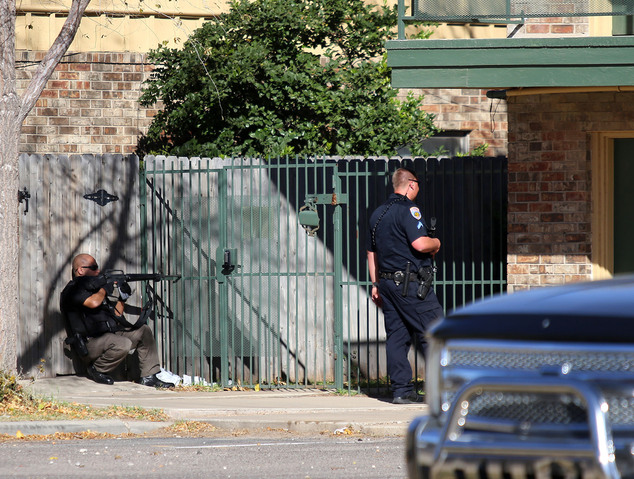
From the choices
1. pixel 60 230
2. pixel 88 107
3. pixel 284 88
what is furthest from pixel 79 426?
pixel 88 107

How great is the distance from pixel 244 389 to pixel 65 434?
8.31ft

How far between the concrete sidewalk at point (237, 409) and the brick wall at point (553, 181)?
68.6 inches

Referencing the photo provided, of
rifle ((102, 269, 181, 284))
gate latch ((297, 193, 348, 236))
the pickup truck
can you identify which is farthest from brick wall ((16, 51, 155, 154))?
the pickup truck

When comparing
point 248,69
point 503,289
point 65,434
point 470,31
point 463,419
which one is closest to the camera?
point 463,419

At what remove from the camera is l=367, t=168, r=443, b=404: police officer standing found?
8414 mm

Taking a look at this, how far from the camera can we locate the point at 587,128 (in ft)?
29.0

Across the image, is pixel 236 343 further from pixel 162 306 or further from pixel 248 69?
pixel 248 69

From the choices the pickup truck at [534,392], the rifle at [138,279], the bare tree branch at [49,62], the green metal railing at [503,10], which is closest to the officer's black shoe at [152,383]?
the rifle at [138,279]

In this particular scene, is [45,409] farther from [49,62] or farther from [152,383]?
[49,62]

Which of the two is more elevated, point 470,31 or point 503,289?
point 470,31

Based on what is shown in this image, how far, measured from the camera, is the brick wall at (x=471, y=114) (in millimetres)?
13492

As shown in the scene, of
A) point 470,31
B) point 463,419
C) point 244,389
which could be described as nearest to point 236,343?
point 244,389

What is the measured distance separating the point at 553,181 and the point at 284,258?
Result: 8.96 feet

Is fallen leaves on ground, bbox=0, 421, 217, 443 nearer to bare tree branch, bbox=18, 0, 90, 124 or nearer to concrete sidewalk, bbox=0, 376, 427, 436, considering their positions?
concrete sidewalk, bbox=0, 376, 427, 436
